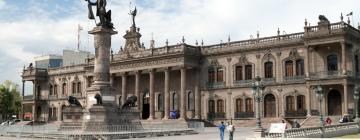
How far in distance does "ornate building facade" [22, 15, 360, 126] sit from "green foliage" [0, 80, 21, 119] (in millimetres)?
26795

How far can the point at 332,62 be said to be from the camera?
47094mm

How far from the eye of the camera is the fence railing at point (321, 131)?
26947mm

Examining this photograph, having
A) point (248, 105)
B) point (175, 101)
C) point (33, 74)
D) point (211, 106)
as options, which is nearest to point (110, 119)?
point (248, 105)

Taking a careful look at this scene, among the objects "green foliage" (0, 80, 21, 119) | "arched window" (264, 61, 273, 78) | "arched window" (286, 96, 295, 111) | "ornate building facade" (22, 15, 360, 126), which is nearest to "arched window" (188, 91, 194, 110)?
"ornate building facade" (22, 15, 360, 126)

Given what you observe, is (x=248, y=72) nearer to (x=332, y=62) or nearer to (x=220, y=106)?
(x=220, y=106)

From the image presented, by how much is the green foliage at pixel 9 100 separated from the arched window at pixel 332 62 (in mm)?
60795

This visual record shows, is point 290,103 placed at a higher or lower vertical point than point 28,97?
lower

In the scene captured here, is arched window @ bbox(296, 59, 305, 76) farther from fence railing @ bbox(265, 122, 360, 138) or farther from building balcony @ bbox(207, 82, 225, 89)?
fence railing @ bbox(265, 122, 360, 138)

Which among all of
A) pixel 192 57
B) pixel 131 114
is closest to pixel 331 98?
pixel 192 57

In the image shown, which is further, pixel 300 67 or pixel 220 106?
pixel 220 106

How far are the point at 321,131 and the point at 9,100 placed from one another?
2770 inches

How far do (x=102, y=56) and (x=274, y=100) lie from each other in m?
22.8

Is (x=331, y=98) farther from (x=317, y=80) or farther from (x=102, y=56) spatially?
(x=102, y=56)

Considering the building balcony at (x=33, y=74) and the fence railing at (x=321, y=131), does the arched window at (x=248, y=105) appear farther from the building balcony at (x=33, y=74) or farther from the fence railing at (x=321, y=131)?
the building balcony at (x=33, y=74)
